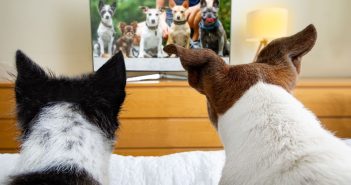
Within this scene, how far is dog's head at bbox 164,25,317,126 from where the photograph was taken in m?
0.63

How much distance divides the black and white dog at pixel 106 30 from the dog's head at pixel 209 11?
69 cm

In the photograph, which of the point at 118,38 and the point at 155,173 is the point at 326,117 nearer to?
the point at 155,173

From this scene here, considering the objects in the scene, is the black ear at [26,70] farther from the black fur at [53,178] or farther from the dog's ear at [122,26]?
the dog's ear at [122,26]

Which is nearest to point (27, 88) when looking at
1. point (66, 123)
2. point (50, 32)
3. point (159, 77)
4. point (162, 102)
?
point (66, 123)

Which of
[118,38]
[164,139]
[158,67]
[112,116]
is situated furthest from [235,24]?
[112,116]

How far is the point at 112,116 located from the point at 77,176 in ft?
0.61

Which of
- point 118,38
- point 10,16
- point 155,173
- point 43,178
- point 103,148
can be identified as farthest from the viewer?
point 10,16

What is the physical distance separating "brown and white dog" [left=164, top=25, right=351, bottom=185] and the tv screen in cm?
139

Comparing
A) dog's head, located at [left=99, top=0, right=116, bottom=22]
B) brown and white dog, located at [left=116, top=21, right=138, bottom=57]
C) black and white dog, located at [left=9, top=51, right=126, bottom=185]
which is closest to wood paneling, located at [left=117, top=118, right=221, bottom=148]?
brown and white dog, located at [left=116, top=21, right=138, bottom=57]

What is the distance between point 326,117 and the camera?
1.84m

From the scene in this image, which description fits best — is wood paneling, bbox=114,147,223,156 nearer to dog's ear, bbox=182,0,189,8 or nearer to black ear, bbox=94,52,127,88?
dog's ear, bbox=182,0,189,8

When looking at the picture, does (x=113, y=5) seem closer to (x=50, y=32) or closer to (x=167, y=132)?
(x=50, y=32)

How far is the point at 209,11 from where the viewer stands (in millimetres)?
2072

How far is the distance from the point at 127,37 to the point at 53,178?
166 centimetres
